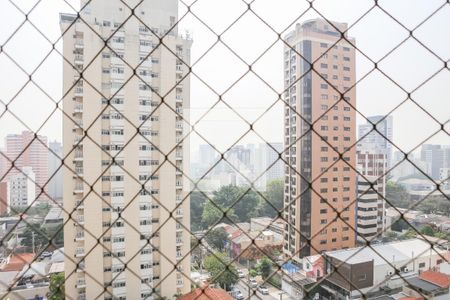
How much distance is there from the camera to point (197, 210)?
4137mm

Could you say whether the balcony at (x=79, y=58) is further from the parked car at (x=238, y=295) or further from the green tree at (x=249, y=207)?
the parked car at (x=238, y=295)

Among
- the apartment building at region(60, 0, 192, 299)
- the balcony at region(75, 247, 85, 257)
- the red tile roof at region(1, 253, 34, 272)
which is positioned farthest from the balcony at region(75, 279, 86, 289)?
the red tile roof at region(1, 253, 34, 272)

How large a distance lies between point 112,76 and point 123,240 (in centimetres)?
250

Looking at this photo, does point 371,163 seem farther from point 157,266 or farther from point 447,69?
point 447,69

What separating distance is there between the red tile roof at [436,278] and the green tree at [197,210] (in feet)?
10.1

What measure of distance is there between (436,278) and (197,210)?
3.38 meters

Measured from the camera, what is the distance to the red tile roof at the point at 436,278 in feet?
13.9

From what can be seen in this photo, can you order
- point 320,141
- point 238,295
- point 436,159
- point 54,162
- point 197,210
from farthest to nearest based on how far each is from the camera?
point 320,141 < point 238,295 < point 197,210 < point 436,159 < point 54,162

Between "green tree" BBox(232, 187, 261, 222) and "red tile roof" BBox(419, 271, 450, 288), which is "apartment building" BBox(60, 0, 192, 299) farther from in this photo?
"red tile roof" BBox(419, 271, 450, 288)

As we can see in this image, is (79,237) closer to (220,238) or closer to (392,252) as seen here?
(220,238)

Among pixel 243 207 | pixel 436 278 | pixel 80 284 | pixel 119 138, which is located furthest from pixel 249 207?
pixel 80 284

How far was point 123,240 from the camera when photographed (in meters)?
5.10

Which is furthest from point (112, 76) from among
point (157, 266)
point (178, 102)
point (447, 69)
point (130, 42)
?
point (447, 69)

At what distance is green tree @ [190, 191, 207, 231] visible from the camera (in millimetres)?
3424
